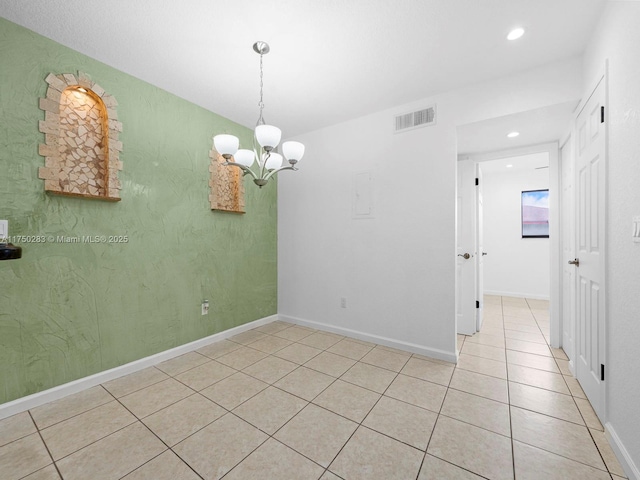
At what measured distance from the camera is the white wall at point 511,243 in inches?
220

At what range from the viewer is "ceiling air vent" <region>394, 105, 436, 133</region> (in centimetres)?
291

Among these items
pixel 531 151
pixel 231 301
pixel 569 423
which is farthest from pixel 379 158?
pixel 569 423

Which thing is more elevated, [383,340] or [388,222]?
[388,222]

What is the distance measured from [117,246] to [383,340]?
9.67 feet

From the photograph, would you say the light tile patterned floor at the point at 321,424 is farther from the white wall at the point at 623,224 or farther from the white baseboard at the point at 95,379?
the white wall at the point at 623,224

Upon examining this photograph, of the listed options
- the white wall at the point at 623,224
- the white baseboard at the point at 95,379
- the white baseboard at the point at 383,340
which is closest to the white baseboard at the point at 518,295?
the white baseboard at the point at 383,340

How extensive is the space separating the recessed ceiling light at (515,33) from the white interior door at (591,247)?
0.66m

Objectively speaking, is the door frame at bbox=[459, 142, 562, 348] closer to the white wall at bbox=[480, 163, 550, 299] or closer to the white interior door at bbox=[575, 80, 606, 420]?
the white interior door at bbox=[575, 80, 606, 420]

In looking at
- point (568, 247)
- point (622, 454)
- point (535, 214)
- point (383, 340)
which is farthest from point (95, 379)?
point (535, 214)

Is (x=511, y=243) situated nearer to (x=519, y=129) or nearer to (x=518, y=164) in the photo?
(x=518, y=164)

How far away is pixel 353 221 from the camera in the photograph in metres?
3.48

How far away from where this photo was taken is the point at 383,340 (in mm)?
3215

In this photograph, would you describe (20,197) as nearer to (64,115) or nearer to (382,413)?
(64,115)

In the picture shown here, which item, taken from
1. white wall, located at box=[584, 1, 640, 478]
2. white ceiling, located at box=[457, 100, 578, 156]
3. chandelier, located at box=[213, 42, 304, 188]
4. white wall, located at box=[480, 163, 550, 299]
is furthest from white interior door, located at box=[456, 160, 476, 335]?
white wall, located at box=[480, 163, 550, 299]
